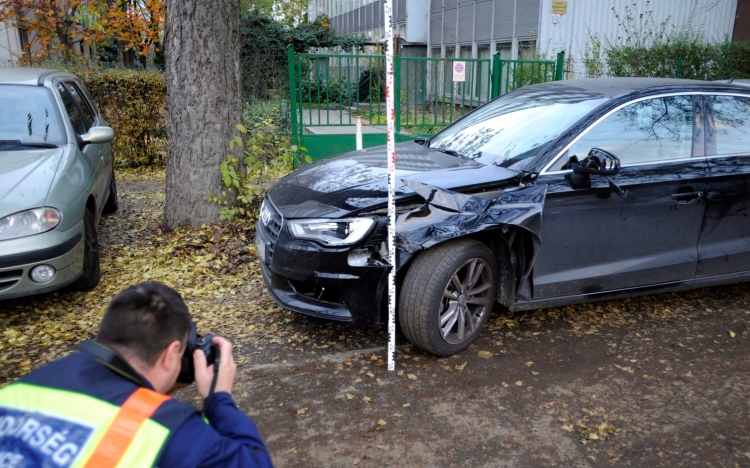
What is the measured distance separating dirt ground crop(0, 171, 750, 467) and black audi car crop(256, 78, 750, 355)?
1.10ft

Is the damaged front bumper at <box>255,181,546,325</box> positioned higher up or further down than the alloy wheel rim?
higher up

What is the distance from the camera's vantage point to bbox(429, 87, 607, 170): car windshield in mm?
4164

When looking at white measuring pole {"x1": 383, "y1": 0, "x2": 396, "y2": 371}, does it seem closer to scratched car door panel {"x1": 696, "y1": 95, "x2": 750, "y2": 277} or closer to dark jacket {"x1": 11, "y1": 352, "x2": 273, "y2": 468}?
dark jacket {"x1": 11, "y1": 352, "x2": 273, "y2": 468}

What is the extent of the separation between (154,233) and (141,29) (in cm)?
1076

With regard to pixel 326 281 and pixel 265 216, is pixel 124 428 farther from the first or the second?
pixel 265 216

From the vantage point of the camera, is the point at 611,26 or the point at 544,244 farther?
the point at 611,26

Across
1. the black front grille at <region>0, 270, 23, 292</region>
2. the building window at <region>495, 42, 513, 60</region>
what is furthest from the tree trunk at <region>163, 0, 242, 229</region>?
the building window at <region>495, 42, 513, 60</region>

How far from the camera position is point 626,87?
4422mm

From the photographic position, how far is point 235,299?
4.91m

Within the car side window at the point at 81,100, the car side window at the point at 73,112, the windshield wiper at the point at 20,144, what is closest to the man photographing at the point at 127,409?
the windshield wiper at the point at 20,144

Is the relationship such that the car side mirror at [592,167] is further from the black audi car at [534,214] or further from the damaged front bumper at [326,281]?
the damaged front bumper at [326,281]

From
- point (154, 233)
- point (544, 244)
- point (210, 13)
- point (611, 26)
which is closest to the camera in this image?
point (544, 244)

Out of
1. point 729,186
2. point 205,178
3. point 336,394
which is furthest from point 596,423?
point 205,178

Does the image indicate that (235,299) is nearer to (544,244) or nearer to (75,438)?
(544,244)
